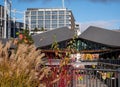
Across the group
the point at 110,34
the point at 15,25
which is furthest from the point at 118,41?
the point at 15,25

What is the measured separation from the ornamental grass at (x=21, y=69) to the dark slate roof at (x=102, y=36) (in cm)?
2252

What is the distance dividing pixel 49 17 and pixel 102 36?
116871mm

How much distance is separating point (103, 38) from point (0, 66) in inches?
1002

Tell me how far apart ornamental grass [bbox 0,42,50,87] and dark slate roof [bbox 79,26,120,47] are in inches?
887

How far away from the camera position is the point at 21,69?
502cm

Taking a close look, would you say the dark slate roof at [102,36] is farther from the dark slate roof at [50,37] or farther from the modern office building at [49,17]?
the modern office building at [49,17]

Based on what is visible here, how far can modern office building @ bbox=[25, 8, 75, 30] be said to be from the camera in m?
141

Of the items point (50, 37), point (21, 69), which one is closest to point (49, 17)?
point (50, 37)

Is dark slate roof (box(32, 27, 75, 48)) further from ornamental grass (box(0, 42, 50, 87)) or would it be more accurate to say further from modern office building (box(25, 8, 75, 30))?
modern office building (box(25, 8, 75, 30))

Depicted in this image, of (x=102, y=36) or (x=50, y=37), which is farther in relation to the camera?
(x=102, y=36)

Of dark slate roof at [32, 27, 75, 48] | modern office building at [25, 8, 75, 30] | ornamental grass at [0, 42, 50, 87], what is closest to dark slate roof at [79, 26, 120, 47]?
dark slate roof at [32, 27, 75, 48]

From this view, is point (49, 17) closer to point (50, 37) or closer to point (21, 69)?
point (50, 37)

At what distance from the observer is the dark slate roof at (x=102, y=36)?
94.0 feet

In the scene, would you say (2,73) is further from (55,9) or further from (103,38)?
(55,9)
